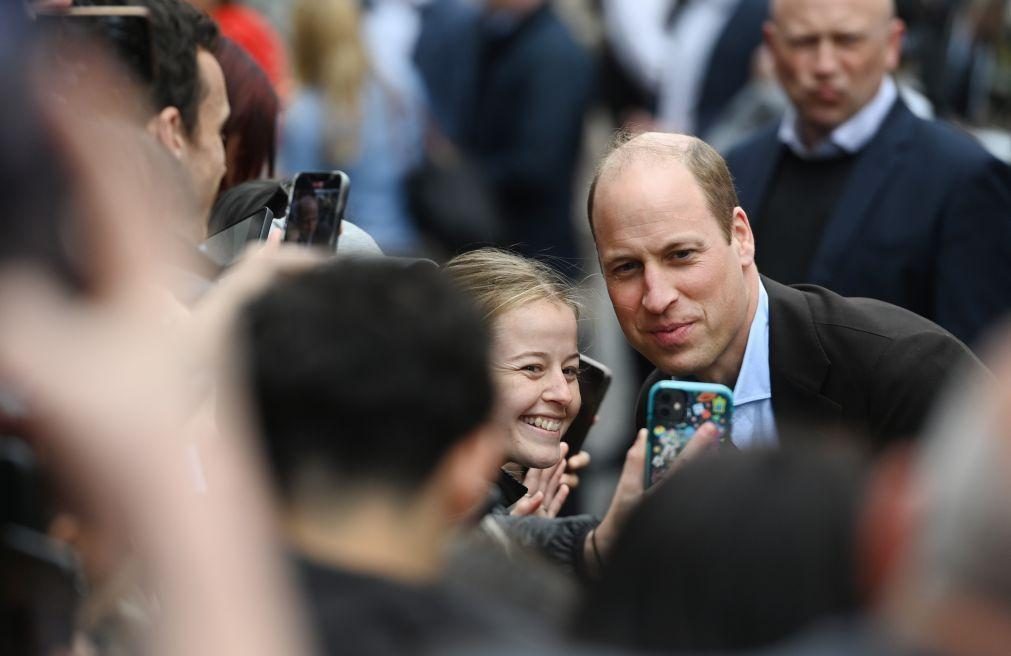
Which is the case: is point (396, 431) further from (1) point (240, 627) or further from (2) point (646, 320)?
(2) point (646, 320)

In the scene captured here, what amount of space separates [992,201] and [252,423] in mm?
3559

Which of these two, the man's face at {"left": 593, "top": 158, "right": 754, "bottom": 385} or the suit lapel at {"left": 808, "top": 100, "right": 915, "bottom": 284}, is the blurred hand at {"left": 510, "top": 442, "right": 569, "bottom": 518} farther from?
the suit lapel at {"left": 808, "top": 100, "right": 915, "bottom": 284}

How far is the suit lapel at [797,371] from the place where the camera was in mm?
3787

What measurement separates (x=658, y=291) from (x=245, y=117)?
117cm

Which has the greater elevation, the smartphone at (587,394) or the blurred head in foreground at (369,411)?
the blurred head in foreground at (369,411)

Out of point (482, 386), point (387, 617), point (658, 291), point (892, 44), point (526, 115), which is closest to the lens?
point (387, 617)

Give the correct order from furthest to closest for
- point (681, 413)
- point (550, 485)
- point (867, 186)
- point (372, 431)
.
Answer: point (867, 186), point (550, 485), point (681, 413), point (372, 431)

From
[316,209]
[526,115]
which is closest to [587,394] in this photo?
[316,209]

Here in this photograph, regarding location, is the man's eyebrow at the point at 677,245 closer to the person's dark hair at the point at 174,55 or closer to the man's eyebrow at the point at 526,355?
the man's eyebrow at the point at 526,355

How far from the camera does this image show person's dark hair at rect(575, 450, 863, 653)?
2117mm

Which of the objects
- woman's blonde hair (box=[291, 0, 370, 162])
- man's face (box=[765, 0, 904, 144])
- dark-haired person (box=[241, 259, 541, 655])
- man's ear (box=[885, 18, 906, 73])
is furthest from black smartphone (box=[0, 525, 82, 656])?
woman's blonde hair (box=[291, 0, 370, 162])

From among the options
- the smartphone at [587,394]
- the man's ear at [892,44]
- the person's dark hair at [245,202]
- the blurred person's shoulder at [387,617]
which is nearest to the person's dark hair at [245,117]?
the person's dark hair at [245,202]

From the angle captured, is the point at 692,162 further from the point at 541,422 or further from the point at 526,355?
the point at 541,422

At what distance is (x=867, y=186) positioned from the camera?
5496mm
